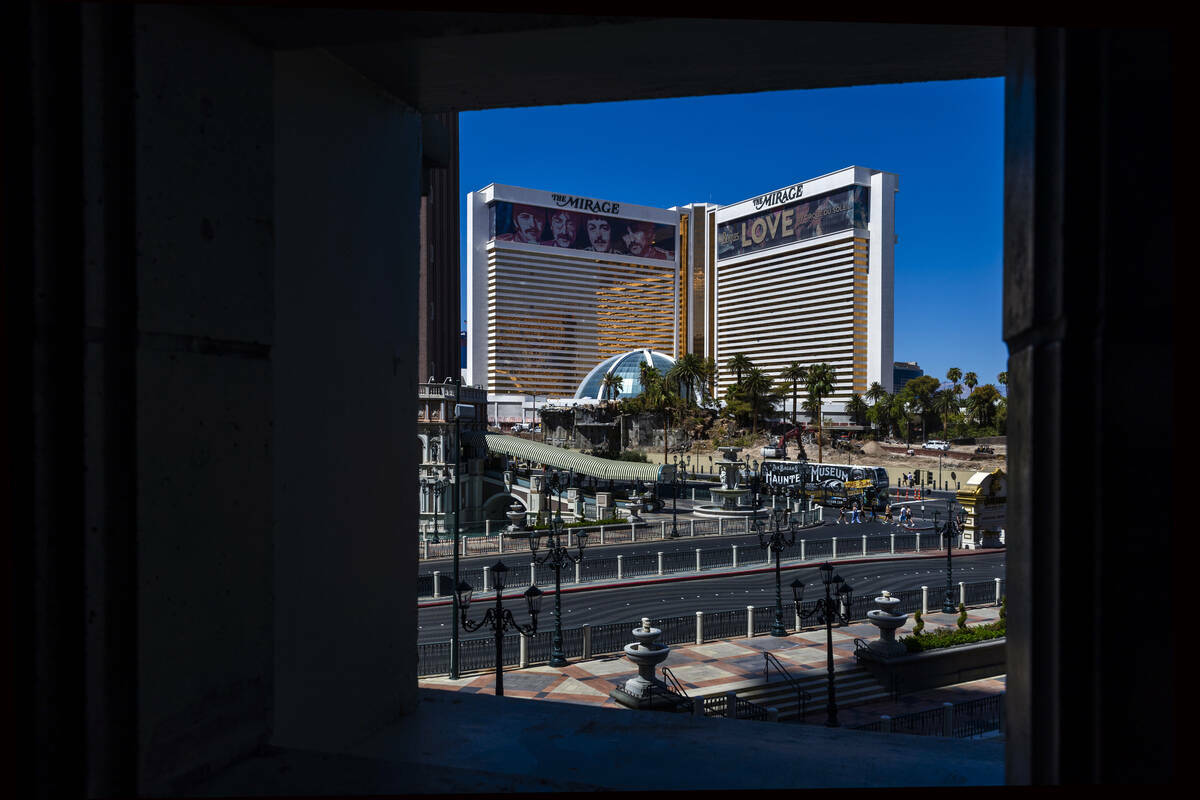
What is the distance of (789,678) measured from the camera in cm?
1556

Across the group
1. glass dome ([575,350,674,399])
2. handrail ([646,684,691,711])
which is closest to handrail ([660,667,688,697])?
handrail ([646,684,691,711])

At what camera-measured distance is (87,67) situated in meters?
1.86

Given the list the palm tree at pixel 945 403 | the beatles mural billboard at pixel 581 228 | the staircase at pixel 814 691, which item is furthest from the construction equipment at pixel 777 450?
the beatles mural billboard at pixel 581 228

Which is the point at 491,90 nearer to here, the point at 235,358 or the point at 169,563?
the point at 235,358

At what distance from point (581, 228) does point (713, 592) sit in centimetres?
12923

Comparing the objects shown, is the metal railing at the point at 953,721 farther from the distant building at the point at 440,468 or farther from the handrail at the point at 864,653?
the distant building at the point at 440,468

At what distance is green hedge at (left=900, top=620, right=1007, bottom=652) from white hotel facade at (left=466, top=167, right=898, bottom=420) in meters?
90.9

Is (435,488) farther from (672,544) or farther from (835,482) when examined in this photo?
(835,482)

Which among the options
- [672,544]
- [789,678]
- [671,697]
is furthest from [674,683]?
[672,544]

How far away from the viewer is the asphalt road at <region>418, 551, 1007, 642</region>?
837 inches

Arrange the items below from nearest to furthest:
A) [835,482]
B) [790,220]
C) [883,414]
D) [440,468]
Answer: [440,468], [835,482], [883,414], [790,220]

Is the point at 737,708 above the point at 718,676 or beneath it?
above

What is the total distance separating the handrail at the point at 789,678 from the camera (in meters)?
14.5

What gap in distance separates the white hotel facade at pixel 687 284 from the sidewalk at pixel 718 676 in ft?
300
